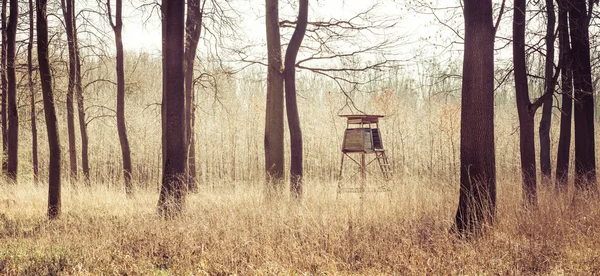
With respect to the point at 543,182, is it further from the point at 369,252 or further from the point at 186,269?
the point at 186,269

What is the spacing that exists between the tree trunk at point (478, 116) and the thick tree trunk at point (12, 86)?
40.1ft

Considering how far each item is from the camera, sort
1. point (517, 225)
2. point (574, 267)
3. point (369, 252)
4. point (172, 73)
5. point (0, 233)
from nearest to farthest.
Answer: point (574, 267)
point (369, 252)
point (517, 225)
point (0, 233)
point (172, 73)

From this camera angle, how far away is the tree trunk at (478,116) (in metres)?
7.07

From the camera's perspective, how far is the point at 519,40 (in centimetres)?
972

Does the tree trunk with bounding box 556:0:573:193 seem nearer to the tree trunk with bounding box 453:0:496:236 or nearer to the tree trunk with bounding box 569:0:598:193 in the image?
the tree trunk with bounding box 569:0:598:193

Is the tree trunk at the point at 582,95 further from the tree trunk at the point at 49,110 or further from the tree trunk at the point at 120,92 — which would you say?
the tree trunk at the point at 120,92

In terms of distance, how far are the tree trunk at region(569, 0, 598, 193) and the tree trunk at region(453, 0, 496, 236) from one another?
4.82 metres

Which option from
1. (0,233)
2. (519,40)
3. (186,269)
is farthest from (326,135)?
(186,269)

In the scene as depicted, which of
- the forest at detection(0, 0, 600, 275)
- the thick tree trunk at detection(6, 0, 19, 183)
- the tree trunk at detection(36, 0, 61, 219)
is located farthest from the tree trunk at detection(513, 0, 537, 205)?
the thick tree trunk at detection(6, 0, 19, 183)

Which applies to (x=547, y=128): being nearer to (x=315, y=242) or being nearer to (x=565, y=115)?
(x=565, y=115)

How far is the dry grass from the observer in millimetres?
5887

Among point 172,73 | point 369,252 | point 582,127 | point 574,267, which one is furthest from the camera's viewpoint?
point 582,127

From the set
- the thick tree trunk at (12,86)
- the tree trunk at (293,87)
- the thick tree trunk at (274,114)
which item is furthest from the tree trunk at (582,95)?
the thick tree trunk at (12,86)

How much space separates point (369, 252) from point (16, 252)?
13.8 feet
